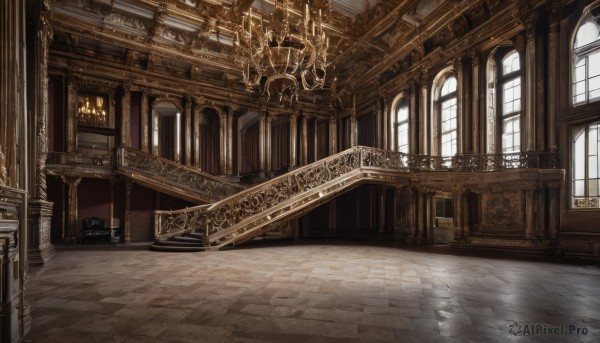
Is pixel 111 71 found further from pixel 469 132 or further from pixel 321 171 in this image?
pixel 469 132

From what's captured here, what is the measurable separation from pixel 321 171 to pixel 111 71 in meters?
8.68

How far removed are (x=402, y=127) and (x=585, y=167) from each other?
6303 millimetres

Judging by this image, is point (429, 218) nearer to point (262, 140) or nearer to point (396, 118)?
point (396, 118)

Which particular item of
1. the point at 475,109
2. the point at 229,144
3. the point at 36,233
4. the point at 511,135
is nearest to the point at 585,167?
the point at 511,135

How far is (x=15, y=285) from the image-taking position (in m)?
2.74

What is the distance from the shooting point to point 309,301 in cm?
402

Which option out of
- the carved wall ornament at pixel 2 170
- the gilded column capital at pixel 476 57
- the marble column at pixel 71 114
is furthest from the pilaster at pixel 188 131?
the carved wall ornament at pixel 2 170

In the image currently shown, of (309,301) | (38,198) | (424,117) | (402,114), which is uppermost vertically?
(402,114)

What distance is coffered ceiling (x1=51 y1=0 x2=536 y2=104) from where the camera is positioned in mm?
9672

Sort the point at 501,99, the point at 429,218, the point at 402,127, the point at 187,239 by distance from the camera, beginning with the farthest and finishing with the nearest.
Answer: the point at 402,127 → the point at 429,218 → the point at 501,99 → the point at 187,239

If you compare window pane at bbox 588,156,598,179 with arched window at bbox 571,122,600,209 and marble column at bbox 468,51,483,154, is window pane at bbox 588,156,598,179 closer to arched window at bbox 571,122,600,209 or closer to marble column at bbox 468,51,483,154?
arched window at bbox 571,122,600,209

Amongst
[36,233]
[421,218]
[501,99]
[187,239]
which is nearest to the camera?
[36,233]

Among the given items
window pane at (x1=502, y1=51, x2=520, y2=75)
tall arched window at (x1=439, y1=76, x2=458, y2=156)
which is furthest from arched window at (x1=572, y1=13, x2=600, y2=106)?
tall arched window at (x1=439, y1=76, x2=458, y2=156)

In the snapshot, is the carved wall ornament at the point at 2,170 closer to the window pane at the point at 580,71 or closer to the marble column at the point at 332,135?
the window pane at the point at 580,71
